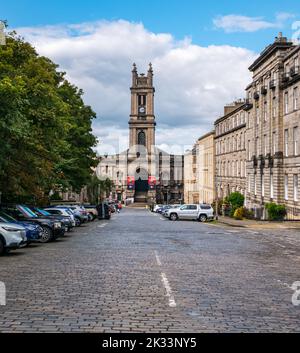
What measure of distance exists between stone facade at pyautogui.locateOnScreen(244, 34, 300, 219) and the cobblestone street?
1178 inches

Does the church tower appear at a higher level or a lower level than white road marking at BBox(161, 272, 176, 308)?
higher

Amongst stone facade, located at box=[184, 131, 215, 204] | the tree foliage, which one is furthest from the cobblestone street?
stone facade, located at box=[184, 131, 215, 204]

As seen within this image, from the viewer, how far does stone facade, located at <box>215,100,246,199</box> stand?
73875mm

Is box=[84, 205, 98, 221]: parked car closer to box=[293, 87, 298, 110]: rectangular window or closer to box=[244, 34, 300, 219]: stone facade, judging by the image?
box=[244, 34, 300, 219]: stone facade

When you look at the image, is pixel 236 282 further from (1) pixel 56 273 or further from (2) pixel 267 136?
(2) pixel 267 136

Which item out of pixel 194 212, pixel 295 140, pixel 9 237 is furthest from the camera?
pixel 194 212

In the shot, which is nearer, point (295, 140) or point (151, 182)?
point (295, 140)

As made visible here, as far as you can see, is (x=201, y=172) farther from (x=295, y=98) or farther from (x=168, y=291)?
(x=168, y=291)

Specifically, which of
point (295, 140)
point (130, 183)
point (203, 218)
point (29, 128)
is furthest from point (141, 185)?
point (29, 128)

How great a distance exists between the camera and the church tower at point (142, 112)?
484 ft

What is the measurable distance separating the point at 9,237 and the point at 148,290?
8.64m

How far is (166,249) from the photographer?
21.7 metres

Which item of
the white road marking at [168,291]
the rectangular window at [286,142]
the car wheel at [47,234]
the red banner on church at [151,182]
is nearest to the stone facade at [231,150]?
the rectangular window at [286,142]

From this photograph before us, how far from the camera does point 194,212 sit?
5138 cm
